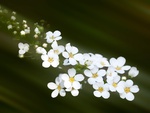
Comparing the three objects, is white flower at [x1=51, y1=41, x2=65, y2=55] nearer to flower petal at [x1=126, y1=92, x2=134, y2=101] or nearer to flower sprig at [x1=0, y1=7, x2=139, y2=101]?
flower sprig at [x1=0, y1=7, x2=139, y2=101]

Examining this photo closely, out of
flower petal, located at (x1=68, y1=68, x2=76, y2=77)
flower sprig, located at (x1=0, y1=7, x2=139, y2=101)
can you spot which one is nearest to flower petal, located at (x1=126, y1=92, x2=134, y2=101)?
flower sprig, located at (x1=0, y1=7, x2=139, y2=101)

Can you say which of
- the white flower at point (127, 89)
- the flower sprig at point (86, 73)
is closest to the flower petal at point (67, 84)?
the flower sprig at point (86, 73)

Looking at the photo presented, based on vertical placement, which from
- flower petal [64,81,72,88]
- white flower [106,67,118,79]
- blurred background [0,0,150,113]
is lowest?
flower petal [64,81,72,88]

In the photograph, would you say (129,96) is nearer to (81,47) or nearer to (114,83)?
(114,83)

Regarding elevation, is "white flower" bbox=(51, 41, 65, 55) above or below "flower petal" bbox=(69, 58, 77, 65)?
above

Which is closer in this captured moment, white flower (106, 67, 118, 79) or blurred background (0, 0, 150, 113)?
white flower (106, 67, 118, 79)

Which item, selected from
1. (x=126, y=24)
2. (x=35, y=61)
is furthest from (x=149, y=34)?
(x=35, y=61)
